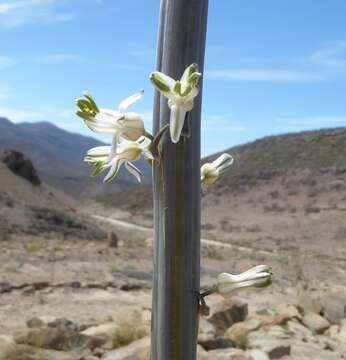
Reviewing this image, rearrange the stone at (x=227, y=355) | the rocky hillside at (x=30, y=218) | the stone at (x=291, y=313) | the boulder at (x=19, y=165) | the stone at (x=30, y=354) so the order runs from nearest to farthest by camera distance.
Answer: the stone at (x=30, y=354)
the stone at (x=227, y=355)
the stone at (x=291, y=313)
the rocky hillside at (x=30, y=218)
the boulder at (x=19, y=165)

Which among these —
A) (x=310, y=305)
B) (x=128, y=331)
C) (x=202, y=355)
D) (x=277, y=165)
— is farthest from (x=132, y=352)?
(x=277, y=165)

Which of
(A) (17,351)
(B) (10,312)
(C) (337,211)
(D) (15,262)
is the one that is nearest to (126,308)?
(B) (10,312)

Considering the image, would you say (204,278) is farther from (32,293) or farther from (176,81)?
(176,81)

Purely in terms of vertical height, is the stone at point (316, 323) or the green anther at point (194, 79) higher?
the green anther at point (194, 79)

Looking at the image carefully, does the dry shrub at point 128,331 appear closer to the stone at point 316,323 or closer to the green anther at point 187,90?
the stone at point 316,323

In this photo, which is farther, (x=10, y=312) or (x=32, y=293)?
(x=32, y=293)

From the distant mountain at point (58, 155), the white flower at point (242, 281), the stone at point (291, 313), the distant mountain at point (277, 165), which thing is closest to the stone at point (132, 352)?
the stone at point (291, 313)
